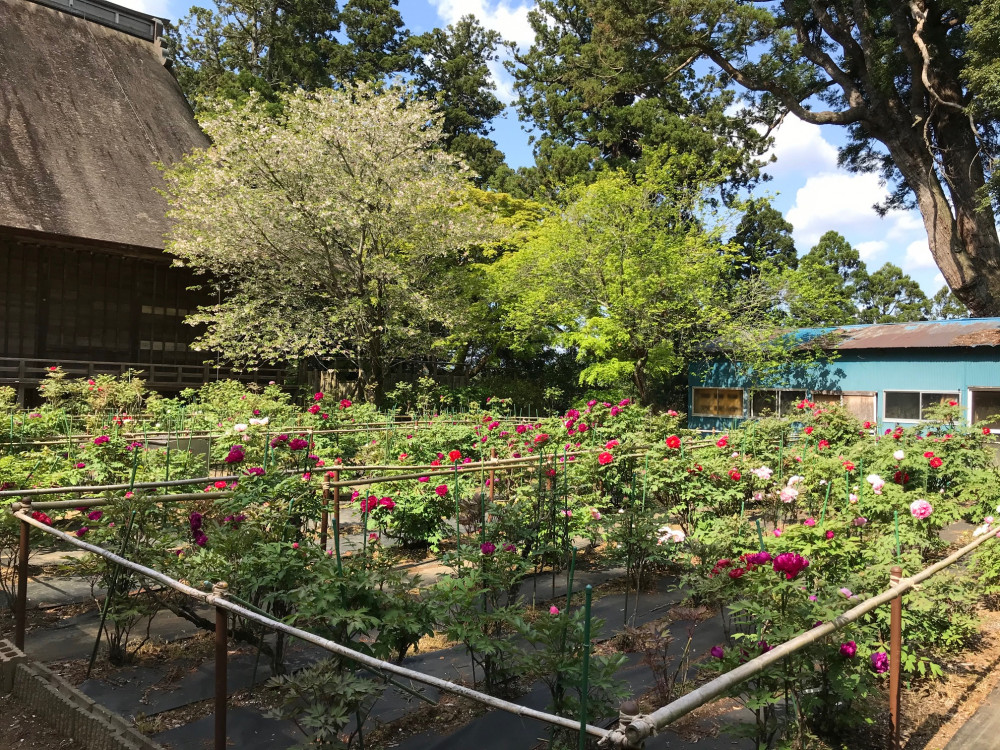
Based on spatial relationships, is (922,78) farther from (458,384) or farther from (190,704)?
(190,704)

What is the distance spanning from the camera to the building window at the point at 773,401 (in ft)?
59.7

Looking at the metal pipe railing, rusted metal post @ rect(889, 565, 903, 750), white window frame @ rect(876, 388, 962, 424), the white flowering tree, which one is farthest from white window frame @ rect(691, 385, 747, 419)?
the metal pipe railing

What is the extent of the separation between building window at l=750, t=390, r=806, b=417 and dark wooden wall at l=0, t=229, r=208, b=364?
15.8 m

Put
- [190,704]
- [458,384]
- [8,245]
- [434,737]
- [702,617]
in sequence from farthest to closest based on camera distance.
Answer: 1. [458,384]
2. [8,245]
3. [702,617]
4. [190,704]
5. [434,737]

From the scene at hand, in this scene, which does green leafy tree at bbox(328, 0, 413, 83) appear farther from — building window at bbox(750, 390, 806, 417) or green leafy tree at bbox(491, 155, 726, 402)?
building window at bbox(750, 390, 806, 417)

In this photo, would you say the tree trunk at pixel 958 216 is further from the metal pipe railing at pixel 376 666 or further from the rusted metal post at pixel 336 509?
the metal pipe railing at pixel 376 666

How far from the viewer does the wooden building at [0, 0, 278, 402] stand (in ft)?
50.7

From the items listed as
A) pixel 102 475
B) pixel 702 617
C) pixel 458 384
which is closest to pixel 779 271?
pixel 458 384

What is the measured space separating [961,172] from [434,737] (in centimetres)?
2328

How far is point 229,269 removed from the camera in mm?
16219

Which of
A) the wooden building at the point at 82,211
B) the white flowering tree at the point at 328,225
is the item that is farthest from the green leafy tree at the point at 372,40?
the white flowering tree at the point at 328,225

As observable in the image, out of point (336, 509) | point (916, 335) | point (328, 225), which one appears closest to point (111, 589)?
point (336, 509)

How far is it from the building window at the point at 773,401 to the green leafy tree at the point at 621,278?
2.46m

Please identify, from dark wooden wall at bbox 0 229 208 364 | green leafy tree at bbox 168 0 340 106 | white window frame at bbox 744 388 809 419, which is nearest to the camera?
dark wooden wall at bbox 0 229 208 364
